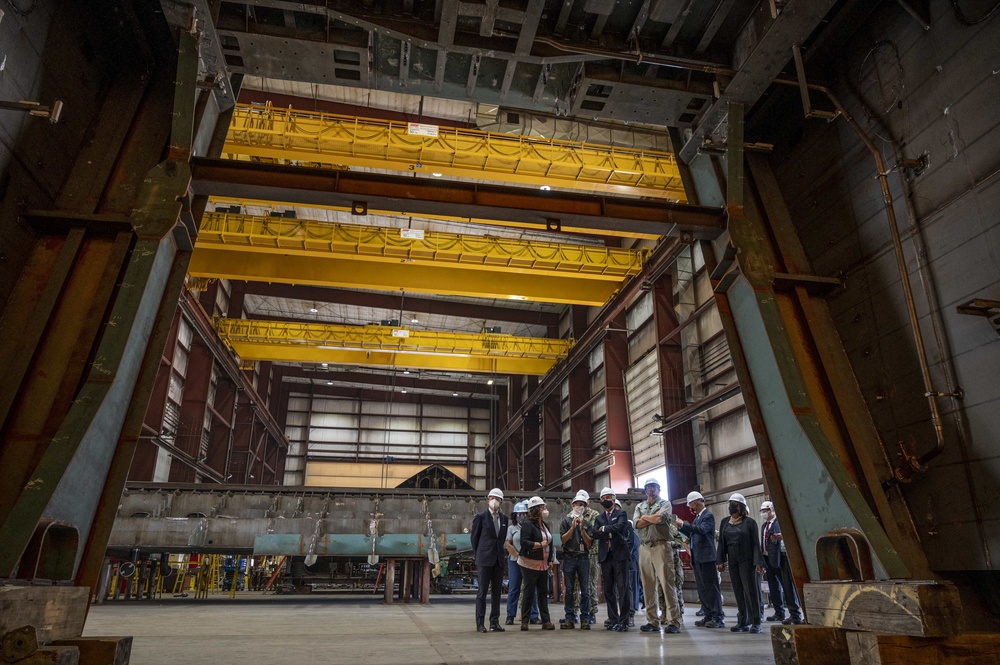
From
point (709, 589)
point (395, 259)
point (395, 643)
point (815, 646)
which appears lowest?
point (395, 643)

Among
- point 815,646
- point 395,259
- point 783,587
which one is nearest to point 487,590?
point 783,587

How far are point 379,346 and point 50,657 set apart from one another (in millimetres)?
21481

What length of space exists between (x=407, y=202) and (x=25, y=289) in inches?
113

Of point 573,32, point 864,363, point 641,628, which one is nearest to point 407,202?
point 573,32

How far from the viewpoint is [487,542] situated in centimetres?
788

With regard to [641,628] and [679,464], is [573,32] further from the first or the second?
[679,464]

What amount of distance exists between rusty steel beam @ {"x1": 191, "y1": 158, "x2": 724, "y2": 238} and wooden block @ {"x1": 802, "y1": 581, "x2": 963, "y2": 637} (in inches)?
124

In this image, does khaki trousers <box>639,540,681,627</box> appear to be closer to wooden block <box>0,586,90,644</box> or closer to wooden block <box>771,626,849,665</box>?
wooden block <box>771,626,849,665</box>

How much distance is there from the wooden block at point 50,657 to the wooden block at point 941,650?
4018mm

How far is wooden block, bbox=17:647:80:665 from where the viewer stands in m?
2.91

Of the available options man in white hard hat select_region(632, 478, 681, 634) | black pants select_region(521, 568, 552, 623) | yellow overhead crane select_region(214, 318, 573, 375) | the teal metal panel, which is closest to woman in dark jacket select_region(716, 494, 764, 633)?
man in white hard hat select_region(632, 478, 681, 634)

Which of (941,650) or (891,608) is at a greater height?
(891,608)

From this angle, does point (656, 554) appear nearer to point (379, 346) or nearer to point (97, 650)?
point (97, 650)

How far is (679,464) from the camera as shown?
17.4 metres
